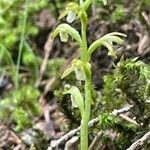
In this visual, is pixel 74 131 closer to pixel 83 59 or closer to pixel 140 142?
pixel 140 142

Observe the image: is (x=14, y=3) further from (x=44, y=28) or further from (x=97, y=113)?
(x=97, y=113)

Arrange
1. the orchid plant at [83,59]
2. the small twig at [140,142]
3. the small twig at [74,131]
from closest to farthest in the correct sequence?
the orchid plant at [83,59], the small twig at [140,142], the small twig at [74,131]

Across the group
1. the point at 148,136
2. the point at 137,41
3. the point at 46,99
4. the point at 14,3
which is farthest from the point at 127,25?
the point at 148,136

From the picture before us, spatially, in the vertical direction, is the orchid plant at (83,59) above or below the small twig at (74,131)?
above

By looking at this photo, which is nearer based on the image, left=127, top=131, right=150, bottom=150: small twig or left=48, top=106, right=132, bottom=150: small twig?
left=127, top=131, right=150, bottom=150: small twig

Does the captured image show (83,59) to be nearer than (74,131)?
Yes

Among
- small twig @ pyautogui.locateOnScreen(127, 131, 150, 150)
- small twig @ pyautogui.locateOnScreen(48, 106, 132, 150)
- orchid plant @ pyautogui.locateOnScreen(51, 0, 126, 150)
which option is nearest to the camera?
orchid plant @ pyautogui.locateOnScreen(51, 0, 126, 150)

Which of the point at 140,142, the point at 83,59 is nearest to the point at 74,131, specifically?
the point at 140,142

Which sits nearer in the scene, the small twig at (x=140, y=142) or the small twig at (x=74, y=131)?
the small twig at (x=140, y=142)

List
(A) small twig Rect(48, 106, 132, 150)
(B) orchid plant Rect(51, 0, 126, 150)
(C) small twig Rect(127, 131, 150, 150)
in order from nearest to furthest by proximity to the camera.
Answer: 1. (B) orchid plant Rect(51, 0, 126, 150)
2. (C) small twig Rect(127, 131, 150, 150)
3. (A) small twig Rect(48, 106, 132, 150)

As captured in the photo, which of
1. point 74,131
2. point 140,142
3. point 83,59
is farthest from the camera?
point 74,131

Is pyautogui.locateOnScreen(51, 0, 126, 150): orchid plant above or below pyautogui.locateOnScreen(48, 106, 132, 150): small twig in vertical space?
above

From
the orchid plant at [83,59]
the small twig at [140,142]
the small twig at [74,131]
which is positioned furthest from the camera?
the small twig at [74,131]
